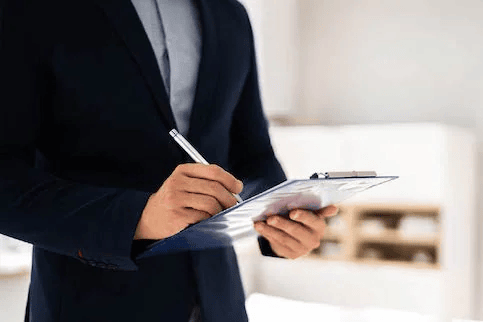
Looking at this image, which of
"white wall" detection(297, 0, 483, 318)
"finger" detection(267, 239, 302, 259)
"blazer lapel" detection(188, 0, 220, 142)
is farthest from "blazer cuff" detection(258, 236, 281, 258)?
"white wall" detection(297, 0, 483, 318)

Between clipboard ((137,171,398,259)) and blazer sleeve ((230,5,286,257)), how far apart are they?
0.41 feet

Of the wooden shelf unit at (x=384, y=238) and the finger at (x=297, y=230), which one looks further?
the wooden shelf unit at (x=384, y=238)

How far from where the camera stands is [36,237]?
1.83 ft

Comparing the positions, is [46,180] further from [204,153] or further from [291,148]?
[291,148]

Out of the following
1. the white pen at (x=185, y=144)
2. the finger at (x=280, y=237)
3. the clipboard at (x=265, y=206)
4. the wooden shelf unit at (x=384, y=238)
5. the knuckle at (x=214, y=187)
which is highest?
the white pen at (x=185, y=144)

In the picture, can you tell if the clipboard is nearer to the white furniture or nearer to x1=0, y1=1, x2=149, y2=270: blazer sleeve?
x1=0, y1=1, x2=149, y2=270: blazer sleeve

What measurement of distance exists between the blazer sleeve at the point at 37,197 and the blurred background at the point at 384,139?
3.15 metres

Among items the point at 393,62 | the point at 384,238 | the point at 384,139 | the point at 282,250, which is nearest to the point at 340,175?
the point at 282,250

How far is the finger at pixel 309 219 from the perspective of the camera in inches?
25.4

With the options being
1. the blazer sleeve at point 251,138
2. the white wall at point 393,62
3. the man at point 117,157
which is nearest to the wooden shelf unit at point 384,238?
the white wall at point 393,62

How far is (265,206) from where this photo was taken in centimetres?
56

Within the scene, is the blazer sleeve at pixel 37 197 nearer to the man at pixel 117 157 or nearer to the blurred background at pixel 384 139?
the man at pixel 117 157

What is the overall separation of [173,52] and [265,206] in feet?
0.72

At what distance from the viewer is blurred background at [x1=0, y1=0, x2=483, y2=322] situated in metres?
3.61
